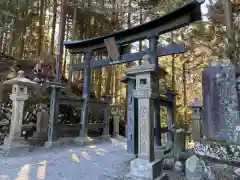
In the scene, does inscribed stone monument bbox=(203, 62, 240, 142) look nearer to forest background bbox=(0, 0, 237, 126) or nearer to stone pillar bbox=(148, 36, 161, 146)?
stone pillar bbox=(148, 36, 161, 146)

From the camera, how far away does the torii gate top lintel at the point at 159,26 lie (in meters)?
5.57

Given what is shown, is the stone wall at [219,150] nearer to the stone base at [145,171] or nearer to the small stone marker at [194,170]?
the small stone marker at [194,170]

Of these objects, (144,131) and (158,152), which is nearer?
(144,131)

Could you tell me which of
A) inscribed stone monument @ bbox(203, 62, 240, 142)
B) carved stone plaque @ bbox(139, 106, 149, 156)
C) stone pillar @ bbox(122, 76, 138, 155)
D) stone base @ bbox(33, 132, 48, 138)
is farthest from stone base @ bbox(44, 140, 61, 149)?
inscribed stone monument @ bbox(203, 62, 240, 142)

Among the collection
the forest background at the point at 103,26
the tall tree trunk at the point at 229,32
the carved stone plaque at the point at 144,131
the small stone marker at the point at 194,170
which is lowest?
the small stone marker at the point at 194,170

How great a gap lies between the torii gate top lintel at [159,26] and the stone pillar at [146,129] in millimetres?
2857

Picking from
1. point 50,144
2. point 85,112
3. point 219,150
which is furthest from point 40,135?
point 219,150

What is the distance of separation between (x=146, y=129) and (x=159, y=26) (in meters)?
3.90

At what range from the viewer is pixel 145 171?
338 centimetres

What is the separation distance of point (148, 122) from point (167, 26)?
3730 mm

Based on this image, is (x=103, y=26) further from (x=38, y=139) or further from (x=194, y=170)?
(x=194, y=170)

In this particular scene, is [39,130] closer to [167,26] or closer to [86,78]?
[86,78]

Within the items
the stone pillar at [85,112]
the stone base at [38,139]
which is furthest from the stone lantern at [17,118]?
the stone pillar at [85,112]

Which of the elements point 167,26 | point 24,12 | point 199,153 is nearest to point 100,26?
point 24,12
